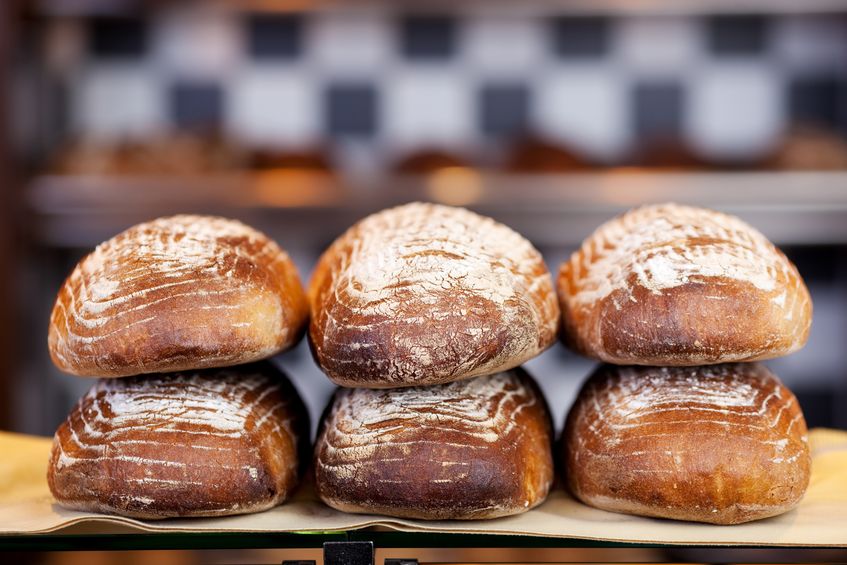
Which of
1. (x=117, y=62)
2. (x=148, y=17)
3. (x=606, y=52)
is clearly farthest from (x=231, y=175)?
(x=606, y=52)

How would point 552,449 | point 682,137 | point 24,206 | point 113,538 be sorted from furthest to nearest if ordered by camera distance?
point 682,137
point 24,206
point 552,449
point 113,538

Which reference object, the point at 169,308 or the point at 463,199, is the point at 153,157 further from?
the point at 169,308

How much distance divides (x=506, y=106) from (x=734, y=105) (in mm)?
749

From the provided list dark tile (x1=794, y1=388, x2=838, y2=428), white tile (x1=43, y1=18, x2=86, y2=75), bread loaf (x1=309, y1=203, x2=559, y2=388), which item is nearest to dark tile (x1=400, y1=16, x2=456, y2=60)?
white tile (x1=43, y1=18, x2=86, y2=75)

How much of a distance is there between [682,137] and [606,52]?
1.24 ft

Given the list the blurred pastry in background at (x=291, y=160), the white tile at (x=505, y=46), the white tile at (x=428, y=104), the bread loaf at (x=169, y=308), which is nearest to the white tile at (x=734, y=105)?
the white tile at (x=505, y=46)

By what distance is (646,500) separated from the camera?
3.05 ft

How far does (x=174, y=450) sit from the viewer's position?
92 centimetres

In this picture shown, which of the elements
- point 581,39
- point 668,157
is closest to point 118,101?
point 581,39

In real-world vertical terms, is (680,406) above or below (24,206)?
above

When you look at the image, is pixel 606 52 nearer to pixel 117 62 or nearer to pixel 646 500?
pixel 117 62

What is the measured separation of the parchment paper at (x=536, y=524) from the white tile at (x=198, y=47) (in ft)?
6.86

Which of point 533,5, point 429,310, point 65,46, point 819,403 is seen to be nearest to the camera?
point 429,310

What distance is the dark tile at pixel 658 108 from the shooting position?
286 cm
